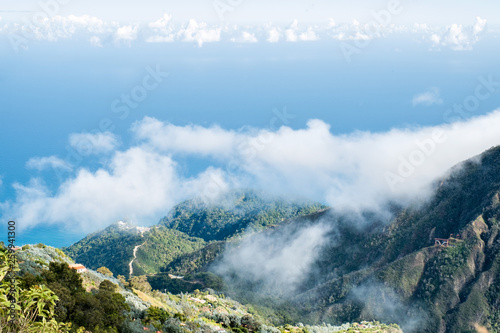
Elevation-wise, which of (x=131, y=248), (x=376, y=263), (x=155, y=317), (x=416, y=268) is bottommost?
(x=155, y=317)

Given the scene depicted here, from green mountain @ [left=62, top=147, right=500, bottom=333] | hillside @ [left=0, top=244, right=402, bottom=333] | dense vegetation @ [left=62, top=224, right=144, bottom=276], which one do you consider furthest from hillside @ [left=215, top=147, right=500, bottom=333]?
hillside @ [left=0, top=244, right=402, bottom=333]

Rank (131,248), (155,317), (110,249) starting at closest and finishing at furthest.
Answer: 1. (155,317)
2. (131,248)
3. (110,249)

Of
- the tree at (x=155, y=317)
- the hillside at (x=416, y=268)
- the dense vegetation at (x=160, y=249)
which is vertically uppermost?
the dense vegetation at (x=160, y=249)

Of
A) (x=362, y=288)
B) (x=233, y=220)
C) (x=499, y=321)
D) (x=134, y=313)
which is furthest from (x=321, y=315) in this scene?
(x=233, y=220)

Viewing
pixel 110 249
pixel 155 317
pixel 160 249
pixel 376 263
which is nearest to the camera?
pixel 155 317

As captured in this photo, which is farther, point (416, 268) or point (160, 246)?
point (160, 246)

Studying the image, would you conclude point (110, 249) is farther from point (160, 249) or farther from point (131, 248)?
point (160, 249)

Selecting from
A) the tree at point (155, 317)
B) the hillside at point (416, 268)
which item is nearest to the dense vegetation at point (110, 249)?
the hillside at point (416, 268)

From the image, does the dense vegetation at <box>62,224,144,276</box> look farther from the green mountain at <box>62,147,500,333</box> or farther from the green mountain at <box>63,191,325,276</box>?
the green mountain at <box>62,147,500,333</box>

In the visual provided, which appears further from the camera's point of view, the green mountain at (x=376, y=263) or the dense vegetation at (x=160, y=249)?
the dense vegetation at (x=160, y=249)

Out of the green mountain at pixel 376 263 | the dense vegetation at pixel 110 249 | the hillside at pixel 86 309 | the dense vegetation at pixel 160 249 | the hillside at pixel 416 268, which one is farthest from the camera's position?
the dense vegetation at pixel 160 249

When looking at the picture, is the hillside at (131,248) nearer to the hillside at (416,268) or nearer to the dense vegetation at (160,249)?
the dense vegetation at (160,249)

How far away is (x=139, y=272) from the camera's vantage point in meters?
130

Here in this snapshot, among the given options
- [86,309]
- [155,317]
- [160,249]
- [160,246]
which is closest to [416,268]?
[155,317]
